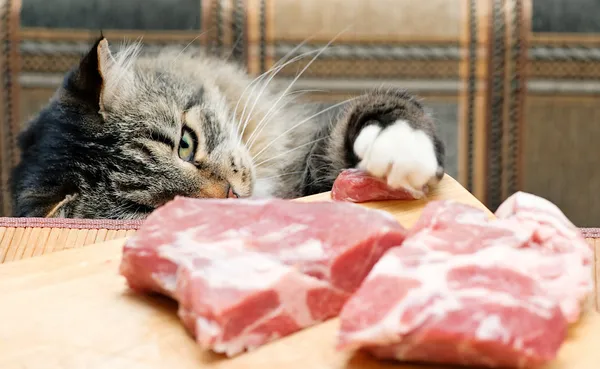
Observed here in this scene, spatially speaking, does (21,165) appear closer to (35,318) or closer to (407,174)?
(35,318)

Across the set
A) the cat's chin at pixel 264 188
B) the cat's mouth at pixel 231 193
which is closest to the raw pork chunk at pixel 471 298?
the cat's mouth at pixel 231 193

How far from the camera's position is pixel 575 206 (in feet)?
6.71

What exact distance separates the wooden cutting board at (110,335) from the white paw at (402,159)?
43 cm

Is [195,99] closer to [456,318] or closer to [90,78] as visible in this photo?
[90,78]

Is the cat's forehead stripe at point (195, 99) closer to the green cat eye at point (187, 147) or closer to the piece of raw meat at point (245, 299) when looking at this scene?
the green cat eye at point (187, 147)

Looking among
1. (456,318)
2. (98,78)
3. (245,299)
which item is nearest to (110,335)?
(245,299)

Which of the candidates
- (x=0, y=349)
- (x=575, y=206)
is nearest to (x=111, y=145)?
(x=0, y=349)

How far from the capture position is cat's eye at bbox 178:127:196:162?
136 cm

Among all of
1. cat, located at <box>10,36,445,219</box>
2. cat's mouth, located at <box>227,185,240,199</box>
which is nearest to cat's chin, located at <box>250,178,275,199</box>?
cat, located at <box>10,36,445,219</box>

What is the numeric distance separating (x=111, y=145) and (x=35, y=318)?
1.73ft

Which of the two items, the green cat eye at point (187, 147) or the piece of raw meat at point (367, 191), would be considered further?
the green cat eye at point (187, 147)

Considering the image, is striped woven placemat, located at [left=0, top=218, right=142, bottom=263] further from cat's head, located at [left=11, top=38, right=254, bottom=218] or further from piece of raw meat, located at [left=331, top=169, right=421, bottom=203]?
piece of raw meat, located at [left=331, top=169, right=421, bottom=203]

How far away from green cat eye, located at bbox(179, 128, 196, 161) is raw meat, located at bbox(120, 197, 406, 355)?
382 mm

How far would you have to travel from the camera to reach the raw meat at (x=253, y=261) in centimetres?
77
